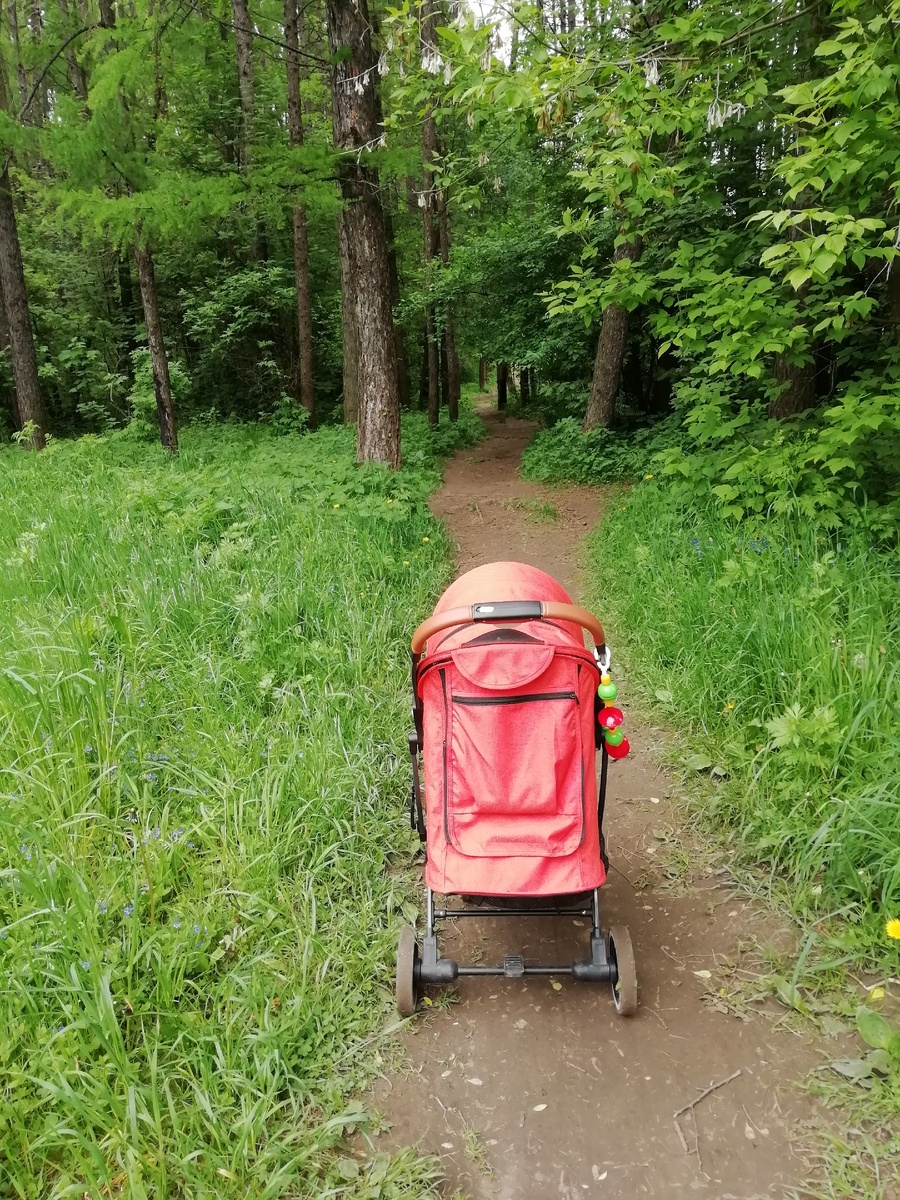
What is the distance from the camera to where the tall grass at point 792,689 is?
2.69 meters

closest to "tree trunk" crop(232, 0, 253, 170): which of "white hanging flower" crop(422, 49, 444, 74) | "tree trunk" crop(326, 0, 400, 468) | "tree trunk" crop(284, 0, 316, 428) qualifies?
"tree trunk" crop(284, 0, 316, 428)

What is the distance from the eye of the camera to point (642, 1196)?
1.93 metres

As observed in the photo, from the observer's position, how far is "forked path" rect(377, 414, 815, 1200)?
2.00 m

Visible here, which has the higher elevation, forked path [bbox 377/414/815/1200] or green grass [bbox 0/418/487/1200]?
green grass [bbox 0/418/487/1200]

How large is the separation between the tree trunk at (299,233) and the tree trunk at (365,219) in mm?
4064

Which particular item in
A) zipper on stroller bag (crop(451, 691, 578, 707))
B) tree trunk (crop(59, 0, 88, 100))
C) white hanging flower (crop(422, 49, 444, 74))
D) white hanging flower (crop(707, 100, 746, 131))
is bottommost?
zipper on stroller bag (crop(451, 691, 578, 707))

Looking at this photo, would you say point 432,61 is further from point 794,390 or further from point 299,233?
point 299,233

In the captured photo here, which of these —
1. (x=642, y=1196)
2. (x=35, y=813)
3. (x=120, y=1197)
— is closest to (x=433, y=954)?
(x=642, y=1196)

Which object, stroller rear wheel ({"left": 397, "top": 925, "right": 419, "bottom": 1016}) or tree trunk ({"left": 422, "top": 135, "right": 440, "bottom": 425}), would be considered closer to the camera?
stroller rear wheel ({"left": 397, "top": 925, "right": 419, "bottom": 1016})

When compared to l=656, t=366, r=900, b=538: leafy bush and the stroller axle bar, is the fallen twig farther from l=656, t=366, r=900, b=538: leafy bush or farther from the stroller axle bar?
l=656, t=366, r=900, b=538: leafy bush

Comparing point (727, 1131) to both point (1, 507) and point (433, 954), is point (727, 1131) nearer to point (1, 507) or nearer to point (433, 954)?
point (433, 954)

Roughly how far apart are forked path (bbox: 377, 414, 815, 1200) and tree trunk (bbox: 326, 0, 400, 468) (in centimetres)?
638

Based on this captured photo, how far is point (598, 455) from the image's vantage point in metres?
10.6

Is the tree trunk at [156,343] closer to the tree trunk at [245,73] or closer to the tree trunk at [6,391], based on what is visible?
the tree trunk at [245,73]
